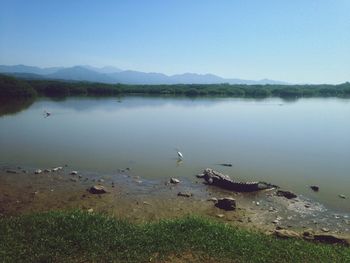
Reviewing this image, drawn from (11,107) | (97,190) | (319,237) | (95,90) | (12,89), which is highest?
Answer: (12,89)

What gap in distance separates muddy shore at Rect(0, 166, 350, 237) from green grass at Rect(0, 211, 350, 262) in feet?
7.05

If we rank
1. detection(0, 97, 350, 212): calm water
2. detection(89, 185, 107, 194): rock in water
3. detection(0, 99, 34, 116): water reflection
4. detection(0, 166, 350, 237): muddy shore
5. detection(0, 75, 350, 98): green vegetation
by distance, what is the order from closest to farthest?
detection(0, 166, 350, 237): muddy shore
detection(89, 185, 107, 194): rock in water
detection(0, 97, 350, 212): calm water
detection(0, 99, 34, 116): water reflection
detection(0, 75, 350, 98): green vegetation

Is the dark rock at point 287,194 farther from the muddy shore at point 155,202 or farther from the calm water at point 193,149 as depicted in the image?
the calm water at point 193,149

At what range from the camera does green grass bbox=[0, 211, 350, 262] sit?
9.13 meters

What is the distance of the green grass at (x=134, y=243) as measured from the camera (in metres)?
9.13

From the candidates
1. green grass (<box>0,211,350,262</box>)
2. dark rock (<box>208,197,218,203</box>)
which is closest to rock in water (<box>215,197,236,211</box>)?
dark rock (<box>208,197,218,203</box>)

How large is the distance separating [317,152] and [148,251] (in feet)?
69.8

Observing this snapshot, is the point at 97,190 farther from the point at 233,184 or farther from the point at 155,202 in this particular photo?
the point at 233,184

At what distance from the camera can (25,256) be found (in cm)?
888

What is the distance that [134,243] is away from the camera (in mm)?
9789

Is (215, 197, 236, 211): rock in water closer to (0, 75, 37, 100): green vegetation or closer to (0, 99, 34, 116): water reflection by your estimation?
(0, 99, 34, 116): water reflection

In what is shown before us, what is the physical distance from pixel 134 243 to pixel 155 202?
5250mm

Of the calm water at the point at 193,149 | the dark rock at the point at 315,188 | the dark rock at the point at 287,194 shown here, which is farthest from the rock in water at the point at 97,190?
the dark rock at the point at 315,188

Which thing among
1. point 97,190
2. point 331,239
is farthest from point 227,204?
point 97,190
